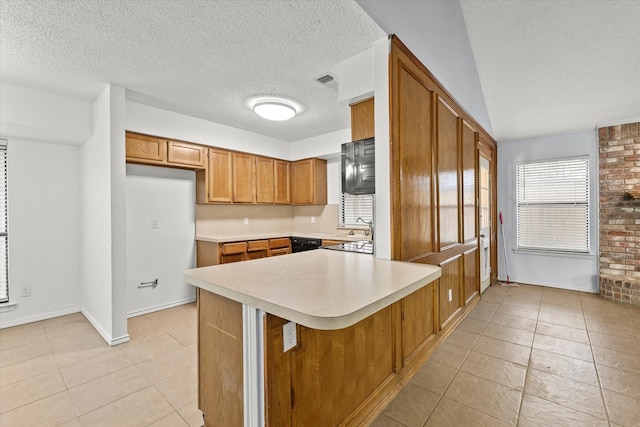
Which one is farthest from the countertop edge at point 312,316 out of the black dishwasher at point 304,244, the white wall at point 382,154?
the black dishwasher at point 304,244

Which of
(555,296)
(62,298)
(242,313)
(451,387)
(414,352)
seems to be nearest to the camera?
(242,313)

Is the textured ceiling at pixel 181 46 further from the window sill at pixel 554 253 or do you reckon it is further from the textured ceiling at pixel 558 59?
the window sill at pixel 554 253

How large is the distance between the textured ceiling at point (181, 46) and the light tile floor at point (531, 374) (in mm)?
2592

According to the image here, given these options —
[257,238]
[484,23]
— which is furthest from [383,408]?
[484,23]

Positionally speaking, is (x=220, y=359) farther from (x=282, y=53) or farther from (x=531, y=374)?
(x=531, y=374)

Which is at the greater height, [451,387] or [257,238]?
[257,238]

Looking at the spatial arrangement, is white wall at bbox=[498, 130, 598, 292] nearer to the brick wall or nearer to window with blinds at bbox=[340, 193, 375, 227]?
the brick wall

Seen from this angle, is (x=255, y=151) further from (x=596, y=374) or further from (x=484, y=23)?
(x=596, y=374)

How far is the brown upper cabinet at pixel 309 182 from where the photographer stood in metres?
5.03

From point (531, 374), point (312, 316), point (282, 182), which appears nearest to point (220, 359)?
point (312, 316)

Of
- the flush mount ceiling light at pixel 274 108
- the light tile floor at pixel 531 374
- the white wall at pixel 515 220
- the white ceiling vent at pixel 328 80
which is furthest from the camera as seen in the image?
the white wall at pixel 515 220

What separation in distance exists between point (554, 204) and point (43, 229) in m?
7.22

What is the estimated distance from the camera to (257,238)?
429 centimetres

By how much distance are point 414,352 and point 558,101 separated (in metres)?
3.75
